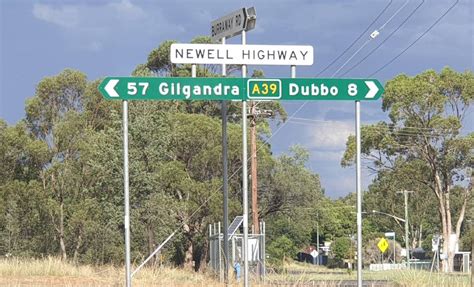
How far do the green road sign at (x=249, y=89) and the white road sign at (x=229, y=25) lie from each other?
1363 mm

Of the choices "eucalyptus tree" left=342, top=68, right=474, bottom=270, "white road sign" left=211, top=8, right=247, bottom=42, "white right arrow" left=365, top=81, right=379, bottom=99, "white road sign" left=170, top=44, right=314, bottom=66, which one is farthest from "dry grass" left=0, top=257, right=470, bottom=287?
"eucalyptus tree" left=342, top=68, right=474, bottom=270

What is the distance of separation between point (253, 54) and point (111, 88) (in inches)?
97.2

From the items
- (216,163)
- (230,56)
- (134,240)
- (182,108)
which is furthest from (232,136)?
(230,56)

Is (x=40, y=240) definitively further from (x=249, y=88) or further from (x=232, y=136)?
(x=249, y=88)

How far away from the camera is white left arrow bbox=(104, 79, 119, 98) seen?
1285 cm

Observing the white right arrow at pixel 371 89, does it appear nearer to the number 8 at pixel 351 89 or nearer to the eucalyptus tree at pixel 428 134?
the number 8 at pixel 351 89

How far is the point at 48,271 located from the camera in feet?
84.1

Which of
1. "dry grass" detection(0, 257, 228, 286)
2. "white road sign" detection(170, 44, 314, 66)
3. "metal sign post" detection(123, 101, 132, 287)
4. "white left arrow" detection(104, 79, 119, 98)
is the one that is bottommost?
"dry grass" detection(0, 257, 228, 286)

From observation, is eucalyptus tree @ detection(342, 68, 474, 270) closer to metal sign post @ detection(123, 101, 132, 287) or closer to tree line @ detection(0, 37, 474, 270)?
tree line @ detection(0, 37, 474, 270)

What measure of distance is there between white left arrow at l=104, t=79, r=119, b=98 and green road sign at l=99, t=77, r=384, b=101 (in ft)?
0.79

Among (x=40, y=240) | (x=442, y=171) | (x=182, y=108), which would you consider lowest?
(x=40, y=240)

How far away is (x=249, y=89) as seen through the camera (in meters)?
13.3

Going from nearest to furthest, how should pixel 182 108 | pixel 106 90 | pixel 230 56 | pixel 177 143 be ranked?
pixel 106 90, pixel 230 56, pixel 177 143, pixel 182 108

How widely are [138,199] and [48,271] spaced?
11097mm
